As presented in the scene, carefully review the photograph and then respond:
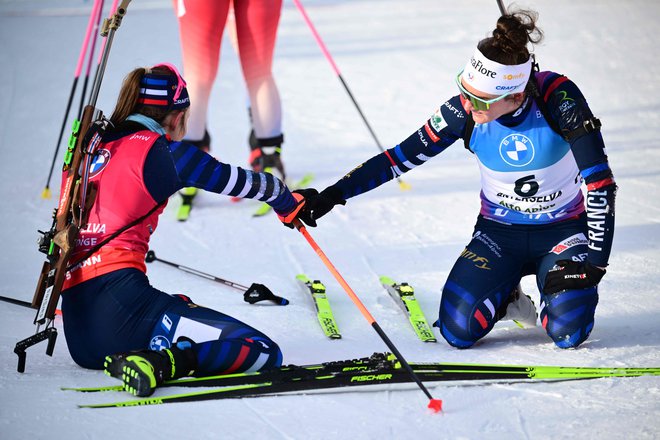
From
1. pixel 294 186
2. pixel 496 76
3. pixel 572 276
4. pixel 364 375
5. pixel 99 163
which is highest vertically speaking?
pixel 99 163

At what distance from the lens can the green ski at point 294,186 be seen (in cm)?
555

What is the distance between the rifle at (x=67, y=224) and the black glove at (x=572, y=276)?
1748mm

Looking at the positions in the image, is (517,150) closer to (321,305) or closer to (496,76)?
(496,76)

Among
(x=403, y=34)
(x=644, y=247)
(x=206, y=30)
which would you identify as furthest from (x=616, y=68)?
Answer: (x=206, y=30)

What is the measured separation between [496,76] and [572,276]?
2.65 ft

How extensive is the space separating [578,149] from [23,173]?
13.6 feet

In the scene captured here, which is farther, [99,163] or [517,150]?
[517,150]

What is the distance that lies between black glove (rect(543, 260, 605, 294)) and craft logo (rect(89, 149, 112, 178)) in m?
1.73

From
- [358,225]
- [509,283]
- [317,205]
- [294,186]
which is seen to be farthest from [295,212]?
[294,186]

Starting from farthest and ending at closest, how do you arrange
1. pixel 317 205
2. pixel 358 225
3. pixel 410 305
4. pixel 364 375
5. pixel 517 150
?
1. pixel 358 225
2. pixel 410 305
3. pixel 317 205
4. pixel 517 150
5. pixel 364 375

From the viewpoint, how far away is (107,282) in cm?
319

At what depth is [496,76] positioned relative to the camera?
3.30 metres

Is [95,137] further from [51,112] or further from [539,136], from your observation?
[51,112]

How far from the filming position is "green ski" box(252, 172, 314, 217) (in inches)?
218
